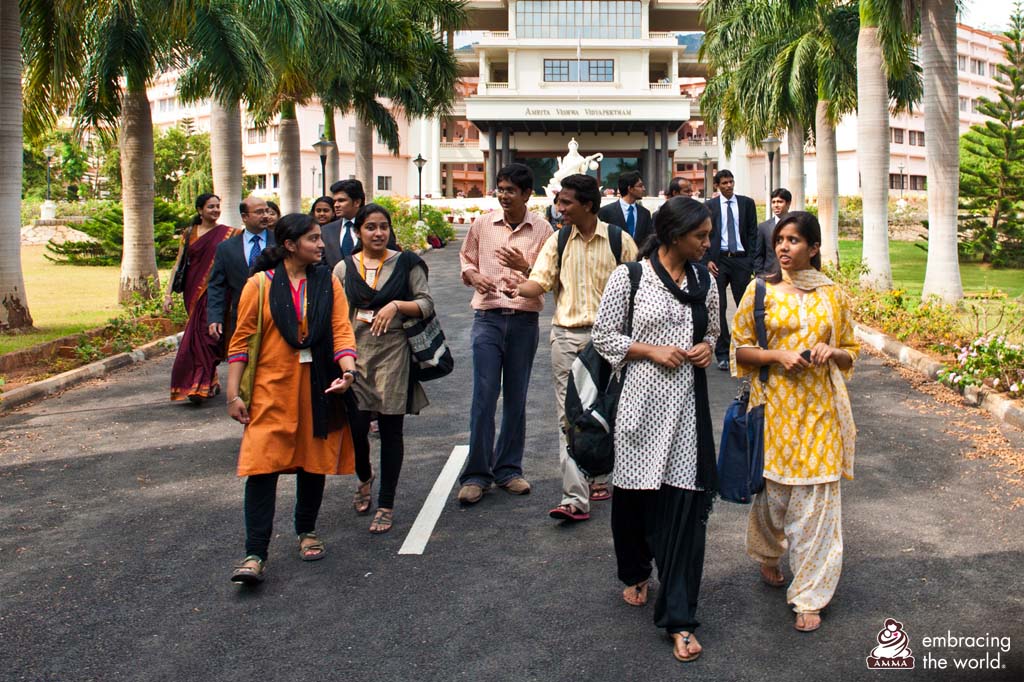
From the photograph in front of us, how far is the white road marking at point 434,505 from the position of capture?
5362 mm

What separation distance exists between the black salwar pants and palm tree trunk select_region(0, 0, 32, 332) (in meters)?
10.4

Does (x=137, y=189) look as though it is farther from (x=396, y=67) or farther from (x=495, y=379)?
(x=495, y=379)

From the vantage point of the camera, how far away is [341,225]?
799 cm

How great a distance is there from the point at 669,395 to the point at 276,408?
1.92m

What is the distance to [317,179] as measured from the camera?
72.9m

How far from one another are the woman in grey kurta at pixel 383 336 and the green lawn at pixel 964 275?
43.5ft

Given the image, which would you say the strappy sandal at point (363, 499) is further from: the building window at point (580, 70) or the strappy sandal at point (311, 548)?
the building window at point (580, 70)

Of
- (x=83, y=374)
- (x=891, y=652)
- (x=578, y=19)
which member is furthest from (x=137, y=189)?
(x=578, y=19)

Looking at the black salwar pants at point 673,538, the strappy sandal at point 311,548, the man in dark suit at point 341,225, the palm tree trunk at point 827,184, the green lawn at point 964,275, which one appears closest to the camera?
the black salwar pants at point 673,538

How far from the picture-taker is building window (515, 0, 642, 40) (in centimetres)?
6372

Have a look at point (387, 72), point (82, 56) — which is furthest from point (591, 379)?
point (387, 72)

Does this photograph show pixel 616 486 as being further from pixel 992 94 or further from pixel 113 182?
pixel 992 94

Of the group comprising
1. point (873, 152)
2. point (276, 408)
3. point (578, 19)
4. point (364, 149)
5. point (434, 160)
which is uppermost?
point (578, 19)

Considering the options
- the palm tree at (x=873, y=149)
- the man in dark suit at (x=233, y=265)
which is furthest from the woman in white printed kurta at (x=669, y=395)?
the palm tree at (x=873, y=149)
